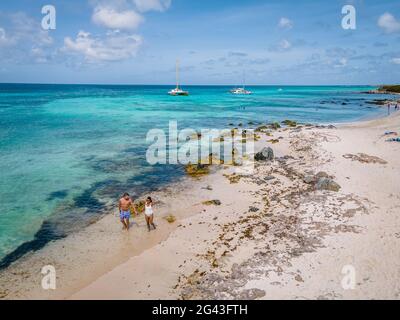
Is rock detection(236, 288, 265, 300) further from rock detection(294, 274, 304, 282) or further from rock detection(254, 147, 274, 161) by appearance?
rock detection(254, 147, 274, 161)

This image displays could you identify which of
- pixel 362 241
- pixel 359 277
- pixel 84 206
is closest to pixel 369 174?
pixel 362 241

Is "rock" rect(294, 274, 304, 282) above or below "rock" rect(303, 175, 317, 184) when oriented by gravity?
below

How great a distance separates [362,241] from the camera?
13.0 m

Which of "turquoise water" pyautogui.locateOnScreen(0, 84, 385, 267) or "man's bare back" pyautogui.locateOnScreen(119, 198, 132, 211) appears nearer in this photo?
"man's bare back" pyautogui.locateOnScreen(119, 198, 132, 211)

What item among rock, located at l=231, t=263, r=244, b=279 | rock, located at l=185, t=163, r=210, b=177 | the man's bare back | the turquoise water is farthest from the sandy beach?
rock, located at l=185, t=163, r=210, b=177

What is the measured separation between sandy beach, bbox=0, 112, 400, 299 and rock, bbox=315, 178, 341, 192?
0.06 m

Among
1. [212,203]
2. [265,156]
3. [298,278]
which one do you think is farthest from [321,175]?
[298,278]

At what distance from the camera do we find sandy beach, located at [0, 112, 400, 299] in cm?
1075

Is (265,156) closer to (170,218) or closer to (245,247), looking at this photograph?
(170,218)

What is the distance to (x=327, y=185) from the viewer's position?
1877cm

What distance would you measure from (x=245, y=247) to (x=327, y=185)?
820 centimetres

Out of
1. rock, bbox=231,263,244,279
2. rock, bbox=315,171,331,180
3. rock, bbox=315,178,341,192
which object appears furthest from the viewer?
rock, bbox=315,171,331,180
